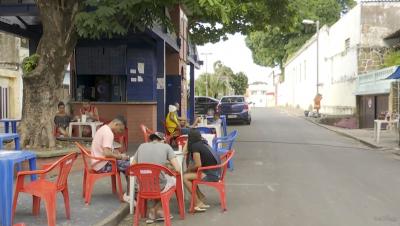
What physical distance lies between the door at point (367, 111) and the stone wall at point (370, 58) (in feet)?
5.29

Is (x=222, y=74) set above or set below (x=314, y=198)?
above

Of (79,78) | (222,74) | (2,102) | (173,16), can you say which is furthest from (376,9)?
(222,74)

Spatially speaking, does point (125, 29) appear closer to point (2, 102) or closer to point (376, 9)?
point (376, 9)

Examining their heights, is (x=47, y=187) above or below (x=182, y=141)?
below

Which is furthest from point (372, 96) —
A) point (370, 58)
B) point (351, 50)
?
point (351, 50)

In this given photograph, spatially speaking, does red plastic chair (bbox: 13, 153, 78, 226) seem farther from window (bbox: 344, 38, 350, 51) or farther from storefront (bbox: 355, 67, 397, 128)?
window (bbox: 344, 38, 350, 51)

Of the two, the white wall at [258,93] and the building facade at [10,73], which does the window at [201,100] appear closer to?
the building facade at [10,73]

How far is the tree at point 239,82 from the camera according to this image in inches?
3935

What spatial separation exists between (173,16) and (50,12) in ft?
30.8

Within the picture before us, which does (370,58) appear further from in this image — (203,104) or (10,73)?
(10,73)

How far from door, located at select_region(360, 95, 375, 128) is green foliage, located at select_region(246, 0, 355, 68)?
20.0 metres

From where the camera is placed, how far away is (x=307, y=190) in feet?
32.3

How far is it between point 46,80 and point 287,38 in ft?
178

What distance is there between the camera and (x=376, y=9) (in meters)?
28.2
